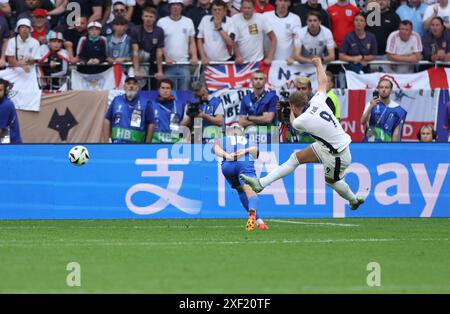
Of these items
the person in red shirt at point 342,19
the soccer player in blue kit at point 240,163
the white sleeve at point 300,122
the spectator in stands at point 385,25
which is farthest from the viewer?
the spectator in stands at point 385,25

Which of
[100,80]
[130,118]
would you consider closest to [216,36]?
[100,80]

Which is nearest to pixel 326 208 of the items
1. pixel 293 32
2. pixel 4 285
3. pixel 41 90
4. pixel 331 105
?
pixel 331 105

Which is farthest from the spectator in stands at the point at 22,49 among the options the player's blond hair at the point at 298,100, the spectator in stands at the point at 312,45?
the player's blond hair at the point at 298,100

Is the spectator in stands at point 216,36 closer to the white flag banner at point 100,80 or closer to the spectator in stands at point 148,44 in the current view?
the spectator in stands at point 148,44

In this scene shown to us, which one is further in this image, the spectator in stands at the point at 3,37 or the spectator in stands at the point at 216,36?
the spectator in stands at the point at 216,36

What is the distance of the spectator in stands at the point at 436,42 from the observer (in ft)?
73.6

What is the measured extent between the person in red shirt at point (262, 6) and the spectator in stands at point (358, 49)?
1.81 meters

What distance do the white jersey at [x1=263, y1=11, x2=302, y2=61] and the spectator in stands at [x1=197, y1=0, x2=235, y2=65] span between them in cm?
80

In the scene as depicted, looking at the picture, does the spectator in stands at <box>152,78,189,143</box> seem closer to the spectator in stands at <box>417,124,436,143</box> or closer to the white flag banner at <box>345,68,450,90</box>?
the white flag banner at <box>345,68,450,90</box>

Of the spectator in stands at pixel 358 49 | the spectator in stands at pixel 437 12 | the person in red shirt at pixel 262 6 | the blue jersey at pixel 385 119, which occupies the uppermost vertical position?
the person in red shirt at pixel 262 6

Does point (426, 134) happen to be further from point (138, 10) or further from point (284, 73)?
point (138, 10)

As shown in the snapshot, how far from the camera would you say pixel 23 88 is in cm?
2170

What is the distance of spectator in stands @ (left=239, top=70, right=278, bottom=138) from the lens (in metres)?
19.3

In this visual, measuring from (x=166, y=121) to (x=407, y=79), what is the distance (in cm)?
540
